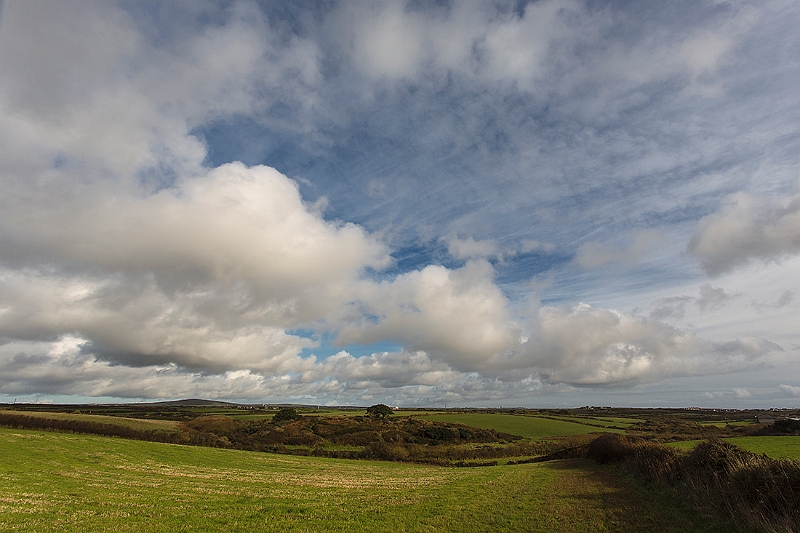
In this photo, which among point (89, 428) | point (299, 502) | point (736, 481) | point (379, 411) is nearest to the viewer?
point (736, 481)

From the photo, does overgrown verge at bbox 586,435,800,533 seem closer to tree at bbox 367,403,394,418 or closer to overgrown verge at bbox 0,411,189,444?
overgrown verge at bbox 0,411,189,444

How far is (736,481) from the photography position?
19672mm

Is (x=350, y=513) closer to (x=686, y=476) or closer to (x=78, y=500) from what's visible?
(x=78, y=500)

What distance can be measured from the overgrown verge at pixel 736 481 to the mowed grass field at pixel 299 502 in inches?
56.1

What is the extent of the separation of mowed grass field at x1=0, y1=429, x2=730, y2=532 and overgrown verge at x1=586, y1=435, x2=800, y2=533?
1.43 meters

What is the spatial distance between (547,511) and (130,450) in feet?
163

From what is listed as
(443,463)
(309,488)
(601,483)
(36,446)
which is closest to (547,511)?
(601,483)

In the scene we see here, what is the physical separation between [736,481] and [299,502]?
2307 cm

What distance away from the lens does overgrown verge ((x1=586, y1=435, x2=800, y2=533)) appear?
632 inches

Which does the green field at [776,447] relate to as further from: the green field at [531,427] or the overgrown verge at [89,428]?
the overgrown verge at [89,428]

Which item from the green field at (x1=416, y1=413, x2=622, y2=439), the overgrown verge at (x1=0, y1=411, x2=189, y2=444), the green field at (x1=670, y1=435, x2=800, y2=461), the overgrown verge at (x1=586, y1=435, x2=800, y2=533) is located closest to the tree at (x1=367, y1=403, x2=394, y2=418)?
the green field at (x1=416, y1=413, x2=622, y2=439)

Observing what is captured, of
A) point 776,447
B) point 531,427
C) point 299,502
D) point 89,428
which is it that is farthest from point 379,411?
point 299,502

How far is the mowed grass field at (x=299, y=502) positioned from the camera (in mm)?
17375

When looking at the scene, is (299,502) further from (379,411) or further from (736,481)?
(379,411)
